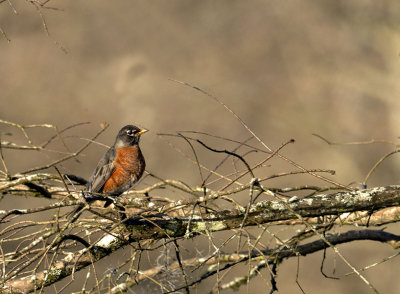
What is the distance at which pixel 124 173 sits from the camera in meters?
5.83

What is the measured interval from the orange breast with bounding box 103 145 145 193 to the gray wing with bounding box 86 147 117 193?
0.12ft

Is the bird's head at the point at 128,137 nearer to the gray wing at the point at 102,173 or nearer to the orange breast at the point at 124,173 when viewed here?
the gray wing at the point at 102,173

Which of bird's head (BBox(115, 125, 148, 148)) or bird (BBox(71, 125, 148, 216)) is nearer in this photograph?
bird (BBox(71, 125, 148, 216))

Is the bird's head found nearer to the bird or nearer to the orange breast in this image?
the bird

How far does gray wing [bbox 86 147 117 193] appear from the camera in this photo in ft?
18.9

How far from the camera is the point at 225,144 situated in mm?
14656

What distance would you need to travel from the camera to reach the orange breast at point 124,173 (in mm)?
5820

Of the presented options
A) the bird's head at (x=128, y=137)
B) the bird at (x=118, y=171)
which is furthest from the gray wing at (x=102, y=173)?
the bird's head at (x=128, y=137)

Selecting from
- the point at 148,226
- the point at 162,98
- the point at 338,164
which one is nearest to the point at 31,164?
the point at 162,98

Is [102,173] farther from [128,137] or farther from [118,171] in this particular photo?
[128,137]

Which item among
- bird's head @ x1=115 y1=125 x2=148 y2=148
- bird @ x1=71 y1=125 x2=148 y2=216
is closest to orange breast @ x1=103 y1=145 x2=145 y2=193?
bird @ x1=71 y1=125 x2=148 y2=216

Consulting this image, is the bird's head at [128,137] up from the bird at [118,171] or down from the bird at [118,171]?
up

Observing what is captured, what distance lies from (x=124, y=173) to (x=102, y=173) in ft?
0.68

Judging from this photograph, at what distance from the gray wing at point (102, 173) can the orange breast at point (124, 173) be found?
1.5 inches
